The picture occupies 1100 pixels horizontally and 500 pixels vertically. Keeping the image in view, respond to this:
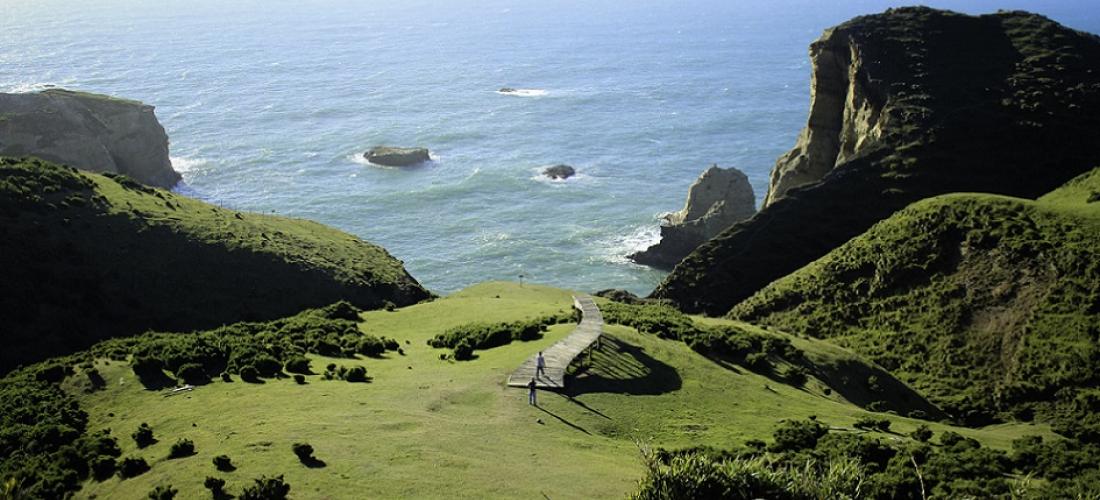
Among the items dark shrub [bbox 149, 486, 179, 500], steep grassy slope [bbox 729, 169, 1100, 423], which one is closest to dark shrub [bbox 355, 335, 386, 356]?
dark shrub [bbox 149, 486, 179, 500]

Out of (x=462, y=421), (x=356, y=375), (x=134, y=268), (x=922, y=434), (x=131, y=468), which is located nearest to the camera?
(x=131, y=468)

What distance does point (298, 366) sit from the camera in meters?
54.2

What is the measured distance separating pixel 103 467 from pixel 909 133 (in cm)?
8399

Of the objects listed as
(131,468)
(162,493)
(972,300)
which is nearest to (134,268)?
(131,468)

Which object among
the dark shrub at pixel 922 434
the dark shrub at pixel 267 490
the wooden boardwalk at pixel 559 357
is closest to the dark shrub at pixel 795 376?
the dark shrub at pixel 922 434

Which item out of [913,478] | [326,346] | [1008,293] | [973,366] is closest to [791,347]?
[973,366]

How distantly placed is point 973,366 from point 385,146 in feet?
457

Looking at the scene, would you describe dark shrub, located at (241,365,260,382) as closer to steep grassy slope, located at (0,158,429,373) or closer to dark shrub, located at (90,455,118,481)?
dark shrub, located at (90,455,118,481)

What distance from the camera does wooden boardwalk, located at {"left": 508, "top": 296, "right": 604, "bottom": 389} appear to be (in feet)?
153

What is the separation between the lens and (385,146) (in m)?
188

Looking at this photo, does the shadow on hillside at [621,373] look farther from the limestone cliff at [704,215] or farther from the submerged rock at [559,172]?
the submerged rock at [559,172]

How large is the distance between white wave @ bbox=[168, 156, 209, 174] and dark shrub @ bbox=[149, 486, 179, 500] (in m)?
149

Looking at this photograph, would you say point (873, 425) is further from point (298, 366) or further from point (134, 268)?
point (134, 268)

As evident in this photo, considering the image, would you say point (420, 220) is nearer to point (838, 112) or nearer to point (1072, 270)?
point (838, 112)
